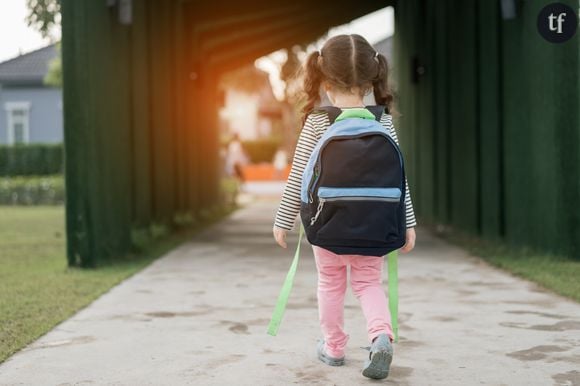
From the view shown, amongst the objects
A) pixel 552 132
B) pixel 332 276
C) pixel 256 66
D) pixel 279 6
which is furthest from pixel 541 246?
pixel 256 66

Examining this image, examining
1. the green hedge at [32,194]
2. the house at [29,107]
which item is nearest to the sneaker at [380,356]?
the green hedge at [32,194]

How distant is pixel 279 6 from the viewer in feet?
50.4

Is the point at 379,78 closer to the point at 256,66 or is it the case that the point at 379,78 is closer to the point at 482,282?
the point at 482,282

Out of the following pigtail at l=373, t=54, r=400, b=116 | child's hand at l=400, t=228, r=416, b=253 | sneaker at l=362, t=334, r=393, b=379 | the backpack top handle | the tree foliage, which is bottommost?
sneaker at l=362, t=334, r=393, b=379

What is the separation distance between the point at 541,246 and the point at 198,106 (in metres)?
9.51

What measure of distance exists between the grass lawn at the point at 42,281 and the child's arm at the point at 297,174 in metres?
1.58

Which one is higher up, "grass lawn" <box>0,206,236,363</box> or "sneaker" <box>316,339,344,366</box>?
"sneaker" <box>316,339,344,366</box>

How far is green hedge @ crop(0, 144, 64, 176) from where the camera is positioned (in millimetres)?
→ 32219

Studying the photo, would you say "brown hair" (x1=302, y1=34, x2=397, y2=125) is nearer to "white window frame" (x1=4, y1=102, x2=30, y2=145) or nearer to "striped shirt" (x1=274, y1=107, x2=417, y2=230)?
"striped shirt" (x1=274, y1=107, x2=417, y2=230)

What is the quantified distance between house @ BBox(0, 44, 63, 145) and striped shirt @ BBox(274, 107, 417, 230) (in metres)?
33.8

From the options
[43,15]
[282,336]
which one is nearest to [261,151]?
[43,15]

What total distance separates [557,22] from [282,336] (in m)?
4.20

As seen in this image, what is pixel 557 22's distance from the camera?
7.84m

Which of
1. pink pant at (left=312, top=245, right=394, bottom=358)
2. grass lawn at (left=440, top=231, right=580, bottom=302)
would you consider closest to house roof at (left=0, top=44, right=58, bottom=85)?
grass lawn at (left=440, top=231, right=580, bottom=302)
